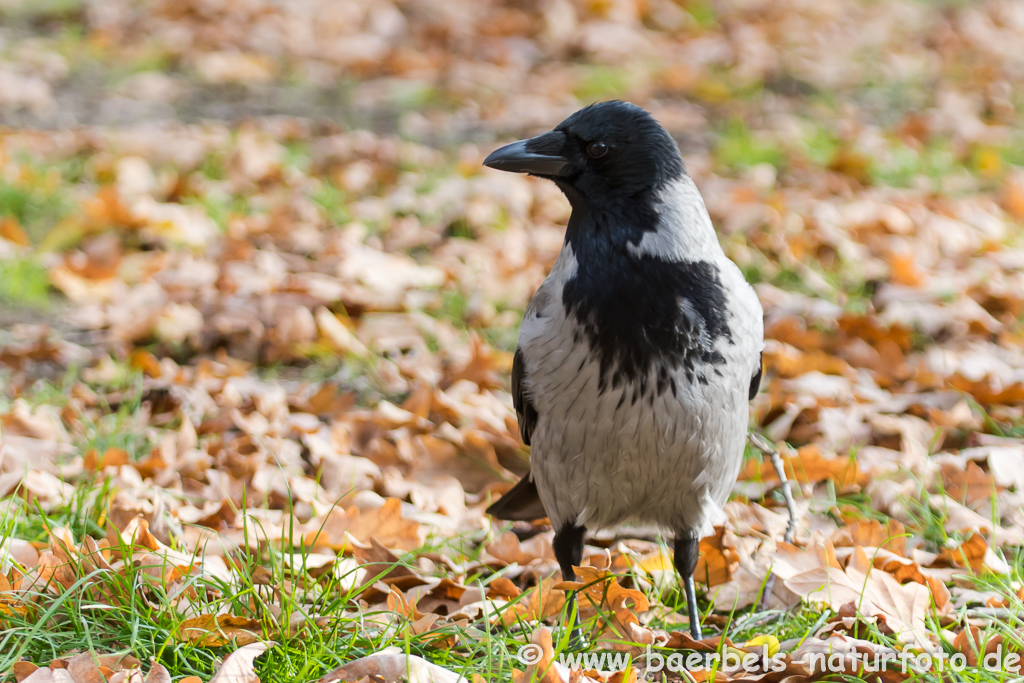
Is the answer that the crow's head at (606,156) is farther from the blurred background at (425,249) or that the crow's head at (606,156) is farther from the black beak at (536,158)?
the blurred background at (425,249)

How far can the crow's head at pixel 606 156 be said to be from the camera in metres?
2.39

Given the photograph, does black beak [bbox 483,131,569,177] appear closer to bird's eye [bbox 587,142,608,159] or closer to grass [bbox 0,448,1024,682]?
bird's eye [bbox 587,142,608,159]

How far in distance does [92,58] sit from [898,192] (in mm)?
6360

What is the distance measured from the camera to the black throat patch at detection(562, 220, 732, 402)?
2.28m

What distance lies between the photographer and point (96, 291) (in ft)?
15.1

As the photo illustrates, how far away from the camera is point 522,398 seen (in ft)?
8.39

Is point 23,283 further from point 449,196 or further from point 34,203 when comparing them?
point 449,196

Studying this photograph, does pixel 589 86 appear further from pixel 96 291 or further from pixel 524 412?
pixel 524 412

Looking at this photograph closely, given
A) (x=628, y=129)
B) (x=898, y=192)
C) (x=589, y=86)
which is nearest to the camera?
(x=628, y=129)

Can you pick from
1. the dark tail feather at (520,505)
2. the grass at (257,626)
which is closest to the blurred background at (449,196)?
the dark tail feather at (520,505)

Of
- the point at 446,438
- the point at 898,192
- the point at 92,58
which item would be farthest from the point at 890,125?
the point at 92,58

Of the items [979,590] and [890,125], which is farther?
[890,125]

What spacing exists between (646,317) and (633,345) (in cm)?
7

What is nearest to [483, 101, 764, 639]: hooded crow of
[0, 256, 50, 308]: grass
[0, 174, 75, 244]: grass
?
[0, 256, 50, 308]: grass
